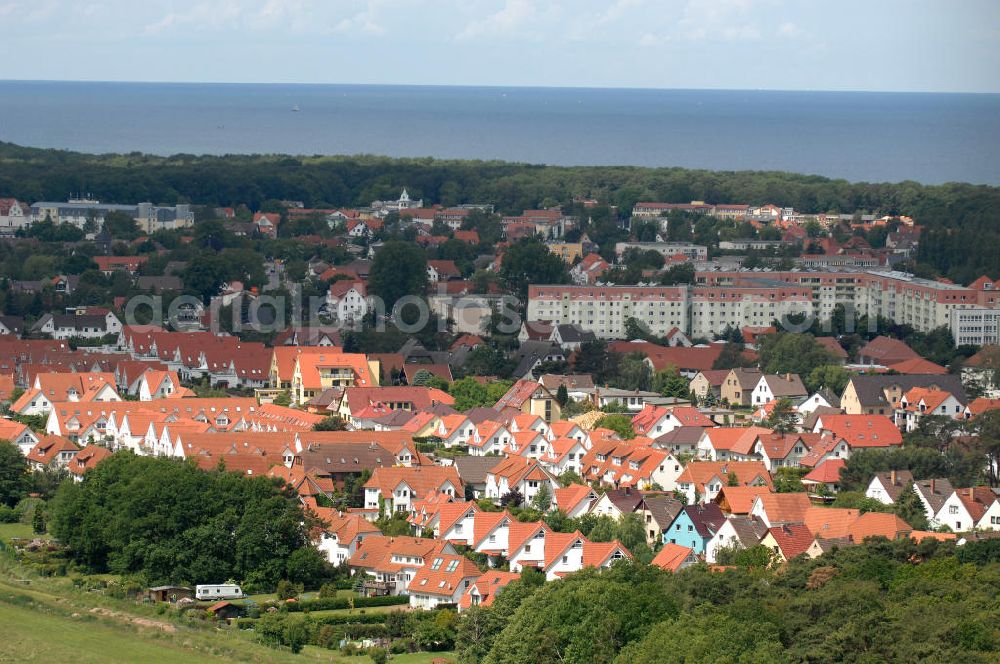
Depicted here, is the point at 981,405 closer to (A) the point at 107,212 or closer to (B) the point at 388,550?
(B) the point at 388,550

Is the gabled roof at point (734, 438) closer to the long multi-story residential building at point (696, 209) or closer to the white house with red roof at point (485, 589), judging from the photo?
the white house with red roof at point (485, 589)

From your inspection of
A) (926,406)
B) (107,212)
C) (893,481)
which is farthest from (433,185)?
(893,481)

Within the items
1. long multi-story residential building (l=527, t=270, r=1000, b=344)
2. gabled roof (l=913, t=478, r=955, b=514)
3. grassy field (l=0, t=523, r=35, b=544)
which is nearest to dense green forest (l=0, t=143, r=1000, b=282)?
long multi-story residential building (l=527, t=270, r=1000, b=344)

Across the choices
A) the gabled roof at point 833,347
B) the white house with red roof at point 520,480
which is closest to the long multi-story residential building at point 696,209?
the gabled roof at point 833,347

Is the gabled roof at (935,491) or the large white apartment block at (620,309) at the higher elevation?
the large white apartment block at (620,309)

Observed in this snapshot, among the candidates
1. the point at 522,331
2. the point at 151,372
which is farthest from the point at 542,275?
the point at 151,372

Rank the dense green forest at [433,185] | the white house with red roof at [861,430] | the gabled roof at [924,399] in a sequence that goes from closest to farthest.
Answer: the white house with red roof at [861,430], the gabled roof at [924,399], the dense green forest at [433,185]

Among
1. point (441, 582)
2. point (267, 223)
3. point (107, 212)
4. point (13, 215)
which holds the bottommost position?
point (441, 582)
